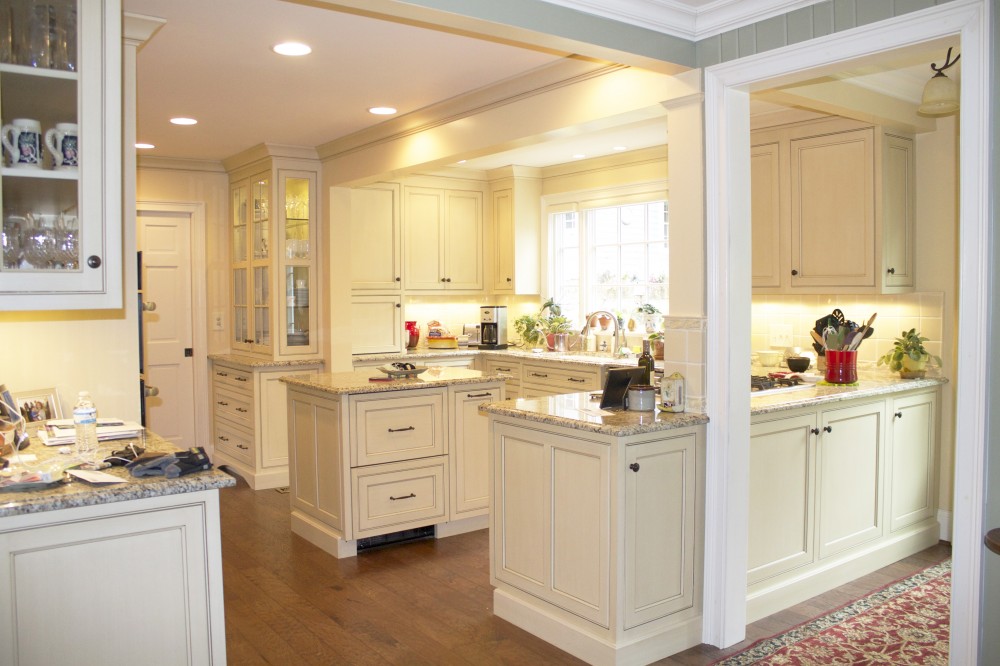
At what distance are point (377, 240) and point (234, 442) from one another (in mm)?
1968

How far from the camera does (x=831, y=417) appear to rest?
379 centimetres

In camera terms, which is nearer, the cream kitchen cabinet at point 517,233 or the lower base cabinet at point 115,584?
the lower base cabinet at point 115,584

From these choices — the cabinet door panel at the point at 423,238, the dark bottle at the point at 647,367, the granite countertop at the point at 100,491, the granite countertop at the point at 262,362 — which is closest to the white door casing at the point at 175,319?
the granite countertop at the point at 262,362

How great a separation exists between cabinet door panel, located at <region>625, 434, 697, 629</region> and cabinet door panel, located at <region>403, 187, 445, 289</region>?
155 inches

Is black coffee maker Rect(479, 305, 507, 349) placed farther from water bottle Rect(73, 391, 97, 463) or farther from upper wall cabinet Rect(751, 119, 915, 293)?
water bottle Rect(73, 391, 97, 463)

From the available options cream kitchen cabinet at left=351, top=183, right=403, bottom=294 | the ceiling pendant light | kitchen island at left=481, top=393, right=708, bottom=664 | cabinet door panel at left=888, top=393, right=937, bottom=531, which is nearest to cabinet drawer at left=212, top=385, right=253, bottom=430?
Result: cream kitchen cabinet at left=351, top=183, right=403, bottom=294

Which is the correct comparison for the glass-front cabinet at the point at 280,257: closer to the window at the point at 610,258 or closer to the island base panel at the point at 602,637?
the window at the point at 610,258

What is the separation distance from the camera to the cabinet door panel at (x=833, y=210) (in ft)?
14.7

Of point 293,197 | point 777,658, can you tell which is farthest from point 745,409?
point 293,197

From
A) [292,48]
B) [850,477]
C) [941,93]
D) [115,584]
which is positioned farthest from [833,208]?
[115,584]

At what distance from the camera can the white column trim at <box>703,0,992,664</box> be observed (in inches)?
91.0

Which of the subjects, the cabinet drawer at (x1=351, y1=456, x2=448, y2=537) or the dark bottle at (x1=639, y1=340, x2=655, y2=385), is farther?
the cabinet drawer at (x1=351, y1=456, x2=448, y2=537)

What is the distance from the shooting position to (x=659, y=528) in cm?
311

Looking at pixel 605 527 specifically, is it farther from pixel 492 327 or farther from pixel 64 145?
pixel 492 327
